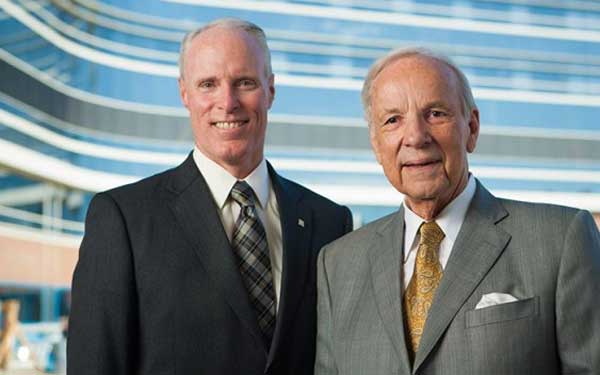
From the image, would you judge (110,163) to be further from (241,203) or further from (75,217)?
(241,203)

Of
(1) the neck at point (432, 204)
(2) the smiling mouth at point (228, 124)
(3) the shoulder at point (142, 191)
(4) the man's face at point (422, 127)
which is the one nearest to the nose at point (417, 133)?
(4) the man's face at point (422, 127)

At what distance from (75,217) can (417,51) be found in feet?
45.0

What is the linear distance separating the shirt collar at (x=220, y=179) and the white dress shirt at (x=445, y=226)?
1.24 ft

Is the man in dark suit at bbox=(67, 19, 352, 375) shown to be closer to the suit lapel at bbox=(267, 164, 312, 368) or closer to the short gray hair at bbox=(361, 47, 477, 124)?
the suit lapel at bbox=(267, 164, 312, 368)

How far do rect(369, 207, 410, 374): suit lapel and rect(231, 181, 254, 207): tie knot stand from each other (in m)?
0.29

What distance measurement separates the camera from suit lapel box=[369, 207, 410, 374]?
150 centimetres

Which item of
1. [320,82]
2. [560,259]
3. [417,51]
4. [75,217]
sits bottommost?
[560,259]

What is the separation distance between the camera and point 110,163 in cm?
1438

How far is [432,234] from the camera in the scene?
5.13ft

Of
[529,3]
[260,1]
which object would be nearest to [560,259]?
[260,1]

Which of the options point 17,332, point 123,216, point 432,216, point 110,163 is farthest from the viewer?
A: point 110,163

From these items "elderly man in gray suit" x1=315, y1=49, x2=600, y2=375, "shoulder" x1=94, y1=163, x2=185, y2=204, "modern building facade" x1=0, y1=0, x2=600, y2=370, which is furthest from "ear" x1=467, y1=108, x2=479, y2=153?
"modern building facade" x1=0, y1=0, x2=600, y2=370

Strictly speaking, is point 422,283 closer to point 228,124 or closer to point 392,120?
point 392,120

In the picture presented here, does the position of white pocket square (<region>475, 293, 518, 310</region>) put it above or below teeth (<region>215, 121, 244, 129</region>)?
below
